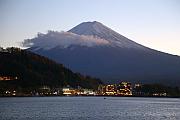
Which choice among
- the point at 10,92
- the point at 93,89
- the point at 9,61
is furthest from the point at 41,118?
the point at 93,89

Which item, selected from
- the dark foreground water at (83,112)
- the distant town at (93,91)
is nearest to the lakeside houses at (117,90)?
the distant town at (93,91)

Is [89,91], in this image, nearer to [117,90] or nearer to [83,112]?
[117,90]

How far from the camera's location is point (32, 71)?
236 feet

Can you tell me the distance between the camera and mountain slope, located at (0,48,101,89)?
6962 cm

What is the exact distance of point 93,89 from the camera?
87.7 m

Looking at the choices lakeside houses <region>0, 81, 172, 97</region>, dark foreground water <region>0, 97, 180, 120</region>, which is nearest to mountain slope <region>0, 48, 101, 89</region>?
lakeside houses <region>0, 81, 172, 97</region>

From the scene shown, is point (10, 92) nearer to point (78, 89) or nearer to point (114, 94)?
point (78, 89)

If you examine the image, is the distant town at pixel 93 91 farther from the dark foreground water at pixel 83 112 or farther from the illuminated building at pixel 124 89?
the dark foreground water at pixel 83 112

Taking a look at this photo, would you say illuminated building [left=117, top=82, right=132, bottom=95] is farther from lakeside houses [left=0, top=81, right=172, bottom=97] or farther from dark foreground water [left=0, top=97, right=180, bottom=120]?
dark foreground water [left=0, top=97, right=180, bottom=120]

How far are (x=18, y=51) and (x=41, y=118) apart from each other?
50594 mm

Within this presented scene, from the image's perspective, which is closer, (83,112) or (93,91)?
(83,112)

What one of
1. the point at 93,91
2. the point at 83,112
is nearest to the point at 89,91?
the point at 93,91

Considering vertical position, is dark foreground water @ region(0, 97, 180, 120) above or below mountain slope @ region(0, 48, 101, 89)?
below

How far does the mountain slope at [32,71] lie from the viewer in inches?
2741
